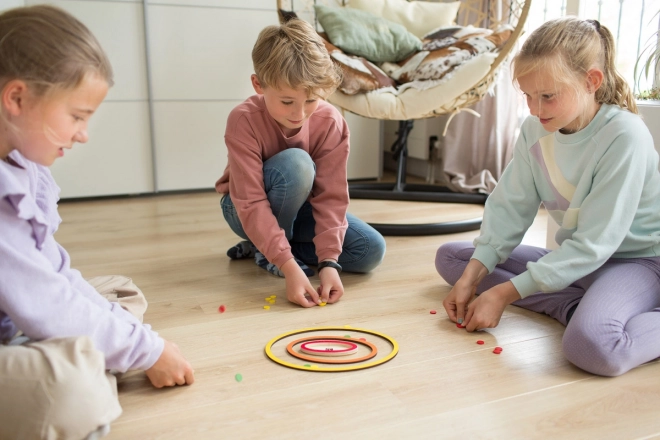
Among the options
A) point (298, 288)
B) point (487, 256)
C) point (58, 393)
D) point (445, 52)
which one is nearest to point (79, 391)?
point (58, 393)

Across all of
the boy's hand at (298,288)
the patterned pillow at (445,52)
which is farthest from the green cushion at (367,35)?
the boy's hand at (298,288)

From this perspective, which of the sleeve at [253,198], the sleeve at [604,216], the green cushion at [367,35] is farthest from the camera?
the green cushion at [367,35]

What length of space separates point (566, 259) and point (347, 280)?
655 mm

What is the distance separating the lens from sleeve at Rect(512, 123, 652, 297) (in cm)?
126

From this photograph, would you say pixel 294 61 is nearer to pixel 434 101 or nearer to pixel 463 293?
pixel 463 293

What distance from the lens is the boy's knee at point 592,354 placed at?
1.15 m

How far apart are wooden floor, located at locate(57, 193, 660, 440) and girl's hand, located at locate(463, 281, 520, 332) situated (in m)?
0.03

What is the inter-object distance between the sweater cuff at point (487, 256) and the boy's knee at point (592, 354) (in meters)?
0.31

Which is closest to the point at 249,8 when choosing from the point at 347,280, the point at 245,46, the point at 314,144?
the point at 245,46

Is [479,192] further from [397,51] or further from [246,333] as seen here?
[246,333]

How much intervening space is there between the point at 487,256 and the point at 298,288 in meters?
0.44

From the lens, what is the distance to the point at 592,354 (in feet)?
3.80

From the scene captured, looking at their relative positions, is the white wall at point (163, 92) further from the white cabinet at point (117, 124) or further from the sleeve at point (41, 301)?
the sleeve at point (41, 301)

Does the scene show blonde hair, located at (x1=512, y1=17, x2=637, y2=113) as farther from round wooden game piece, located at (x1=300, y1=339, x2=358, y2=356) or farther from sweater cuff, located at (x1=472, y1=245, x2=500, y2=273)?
round wooden game piece, located at (x1=300, y1=339, x2=358, y2=356)
